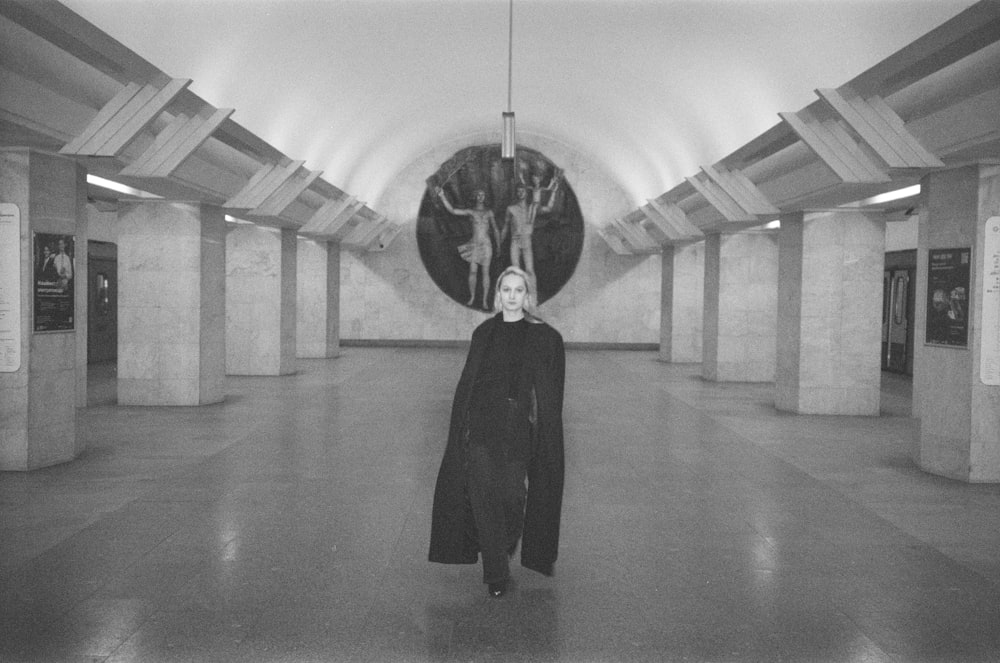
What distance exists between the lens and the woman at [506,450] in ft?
15.6

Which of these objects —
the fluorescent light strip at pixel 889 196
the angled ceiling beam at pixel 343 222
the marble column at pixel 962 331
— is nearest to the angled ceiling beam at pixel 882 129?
the marble column at pixel 962 331

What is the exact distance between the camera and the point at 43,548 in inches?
219

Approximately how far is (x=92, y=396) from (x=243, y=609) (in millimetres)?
10516

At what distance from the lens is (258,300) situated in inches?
693

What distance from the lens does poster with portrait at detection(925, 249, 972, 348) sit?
27.4 ft

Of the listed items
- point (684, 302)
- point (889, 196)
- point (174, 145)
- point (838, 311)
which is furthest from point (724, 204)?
point (174, 145)

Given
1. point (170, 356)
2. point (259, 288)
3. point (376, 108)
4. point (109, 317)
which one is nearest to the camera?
point (170, 356)

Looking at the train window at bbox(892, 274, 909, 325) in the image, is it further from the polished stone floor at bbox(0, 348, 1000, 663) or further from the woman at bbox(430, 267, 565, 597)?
the woman at bbox(430, 267, 565, 597)

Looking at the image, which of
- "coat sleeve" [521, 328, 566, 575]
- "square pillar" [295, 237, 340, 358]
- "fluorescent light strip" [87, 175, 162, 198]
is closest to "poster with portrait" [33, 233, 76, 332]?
"fluorescent light strip" [87, 175, 162, 198]

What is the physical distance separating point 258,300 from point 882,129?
12.4 meters

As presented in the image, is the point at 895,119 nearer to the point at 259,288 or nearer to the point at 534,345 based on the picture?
the point at 534,345

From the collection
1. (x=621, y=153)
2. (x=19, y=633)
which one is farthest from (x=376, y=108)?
(x=19, y=633)

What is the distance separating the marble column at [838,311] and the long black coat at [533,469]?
9.10m

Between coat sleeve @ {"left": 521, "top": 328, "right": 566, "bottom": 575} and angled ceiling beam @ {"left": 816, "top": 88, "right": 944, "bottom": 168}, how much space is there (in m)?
4.82
